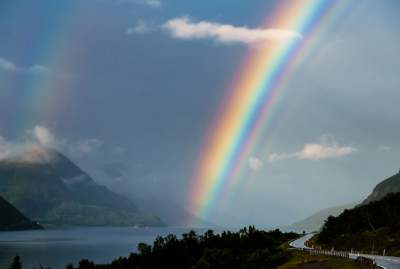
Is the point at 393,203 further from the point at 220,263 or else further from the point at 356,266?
the point at 356,266

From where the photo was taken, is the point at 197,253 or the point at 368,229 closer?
the point at 368,229

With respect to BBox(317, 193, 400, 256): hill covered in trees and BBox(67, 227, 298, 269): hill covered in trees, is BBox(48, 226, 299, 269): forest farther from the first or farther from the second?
BBox(317, 193, 400, 256): hill covered in trees

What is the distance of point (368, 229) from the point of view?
148 m

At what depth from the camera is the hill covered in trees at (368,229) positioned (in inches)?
4256

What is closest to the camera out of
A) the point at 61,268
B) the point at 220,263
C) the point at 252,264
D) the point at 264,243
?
the point at 252,264

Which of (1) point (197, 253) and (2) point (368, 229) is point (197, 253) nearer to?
(1) point (197, 253)

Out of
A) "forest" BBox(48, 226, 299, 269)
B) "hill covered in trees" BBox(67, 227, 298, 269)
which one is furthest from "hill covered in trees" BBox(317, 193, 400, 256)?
"hill covered in trees" BBox(67, 227, 298, 269)

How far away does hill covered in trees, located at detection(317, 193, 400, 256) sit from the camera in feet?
355

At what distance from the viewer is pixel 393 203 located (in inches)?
6117

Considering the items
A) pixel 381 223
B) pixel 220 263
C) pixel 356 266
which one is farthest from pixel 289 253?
pixel 381 223

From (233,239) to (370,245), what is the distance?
68.2 metres

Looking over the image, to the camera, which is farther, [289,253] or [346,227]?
[346,227]

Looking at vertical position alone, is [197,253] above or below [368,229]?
below

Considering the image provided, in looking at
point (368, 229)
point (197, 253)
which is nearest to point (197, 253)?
point (197, 253)
